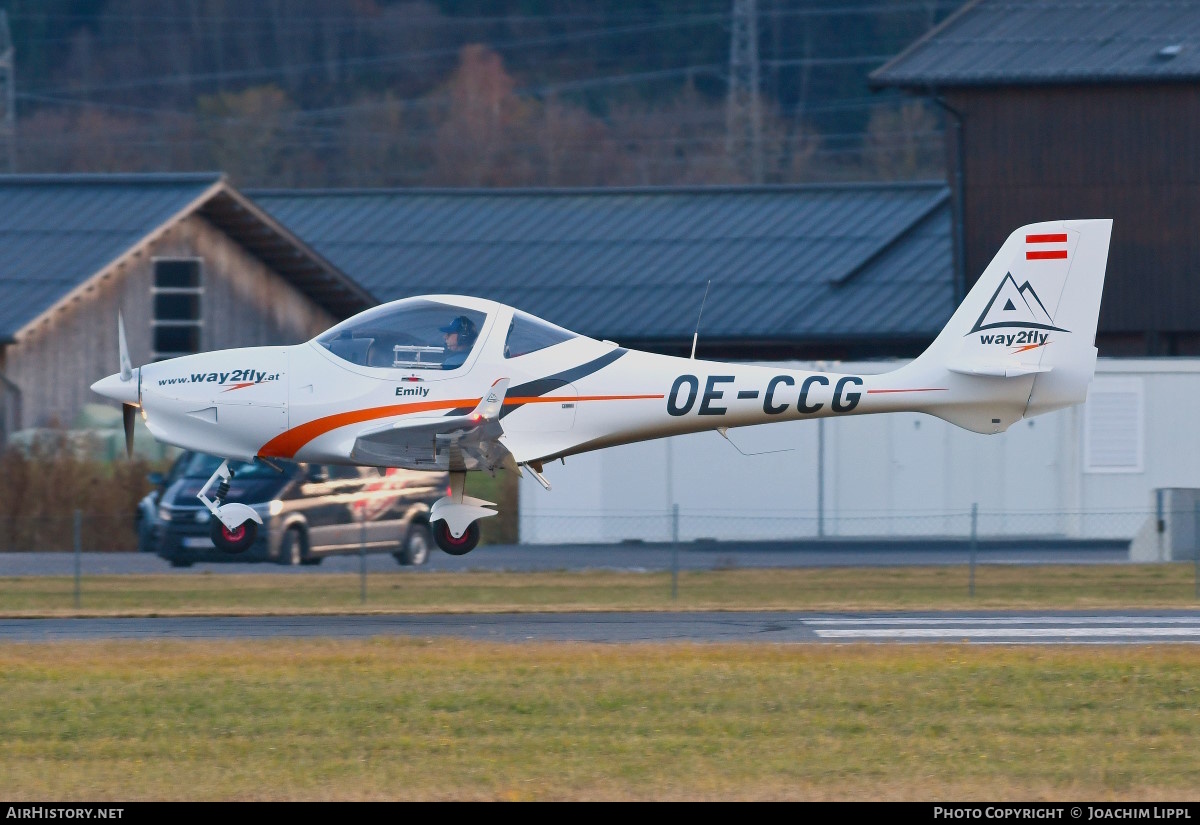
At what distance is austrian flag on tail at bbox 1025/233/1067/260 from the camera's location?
50.2 ft

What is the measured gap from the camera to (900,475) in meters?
26.8

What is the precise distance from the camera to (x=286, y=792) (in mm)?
9695

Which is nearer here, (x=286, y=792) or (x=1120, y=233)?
(x=286, y=792)

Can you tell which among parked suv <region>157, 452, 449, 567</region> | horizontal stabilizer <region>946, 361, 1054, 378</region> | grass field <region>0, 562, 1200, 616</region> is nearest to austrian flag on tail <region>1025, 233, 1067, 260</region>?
horizontal stabilizer <region>946, 361, 1054, 378</region>

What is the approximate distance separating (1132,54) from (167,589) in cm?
1926

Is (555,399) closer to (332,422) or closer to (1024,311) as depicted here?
(332,422)

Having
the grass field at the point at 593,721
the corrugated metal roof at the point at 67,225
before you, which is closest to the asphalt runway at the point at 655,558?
the corrugated metal roof at the point at 67,225

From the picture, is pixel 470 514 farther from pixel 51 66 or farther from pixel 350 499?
pixel 51 66

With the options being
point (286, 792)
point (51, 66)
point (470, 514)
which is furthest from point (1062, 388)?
point (51, 66)

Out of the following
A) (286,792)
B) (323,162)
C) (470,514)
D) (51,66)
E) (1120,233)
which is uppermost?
(51,66)

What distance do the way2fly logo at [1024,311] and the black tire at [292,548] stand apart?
1071cm

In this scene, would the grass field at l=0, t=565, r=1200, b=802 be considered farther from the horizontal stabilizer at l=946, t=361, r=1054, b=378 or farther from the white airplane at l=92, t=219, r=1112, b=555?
the horizontal stabilizer at l=946, t=361, r=1054, b=378

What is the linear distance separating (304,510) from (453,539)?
25.2 ft

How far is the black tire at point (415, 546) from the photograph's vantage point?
941 inches
